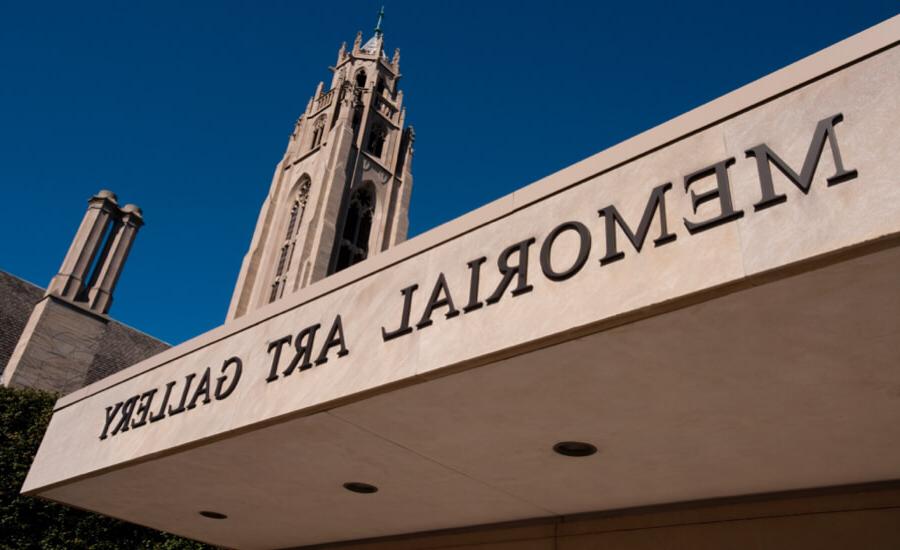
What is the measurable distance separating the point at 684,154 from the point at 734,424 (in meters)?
1.99

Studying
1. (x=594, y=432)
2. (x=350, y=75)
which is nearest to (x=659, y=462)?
(x=594, y=432)

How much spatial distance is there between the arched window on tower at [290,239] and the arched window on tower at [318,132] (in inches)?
161

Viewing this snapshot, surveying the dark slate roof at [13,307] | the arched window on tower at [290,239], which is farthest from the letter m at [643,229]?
the arched window on tower at [290,239]

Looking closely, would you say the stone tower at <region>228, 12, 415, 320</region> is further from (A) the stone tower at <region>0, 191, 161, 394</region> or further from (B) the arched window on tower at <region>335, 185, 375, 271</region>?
(A) the stone tower at <region>0, 191, 161, 394</region>

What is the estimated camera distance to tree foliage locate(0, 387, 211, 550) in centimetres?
1716

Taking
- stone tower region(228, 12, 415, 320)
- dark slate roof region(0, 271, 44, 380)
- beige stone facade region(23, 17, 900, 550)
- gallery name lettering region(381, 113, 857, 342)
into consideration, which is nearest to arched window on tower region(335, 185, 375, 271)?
stone tower region(228, 12, 415, 320)

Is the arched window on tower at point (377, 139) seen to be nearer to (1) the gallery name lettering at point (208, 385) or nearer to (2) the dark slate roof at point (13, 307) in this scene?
(2) the dark slate roof at point (13, 307)

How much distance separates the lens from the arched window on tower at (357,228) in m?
52.4

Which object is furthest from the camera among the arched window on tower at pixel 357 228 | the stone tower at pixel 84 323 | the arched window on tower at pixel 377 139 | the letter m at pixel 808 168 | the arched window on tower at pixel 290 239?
the arched window on tower at pixel 377 139

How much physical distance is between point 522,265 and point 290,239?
166 ft

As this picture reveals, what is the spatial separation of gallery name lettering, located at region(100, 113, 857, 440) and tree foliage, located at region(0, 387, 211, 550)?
12765 millimetres

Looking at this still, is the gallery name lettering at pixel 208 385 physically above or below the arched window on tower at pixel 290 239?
below

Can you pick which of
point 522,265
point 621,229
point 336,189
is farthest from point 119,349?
point 621,229

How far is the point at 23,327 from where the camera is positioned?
1441 inches
